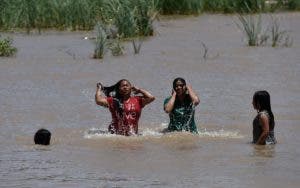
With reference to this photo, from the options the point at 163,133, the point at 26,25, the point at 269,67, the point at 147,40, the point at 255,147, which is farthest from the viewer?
the point at 26,25

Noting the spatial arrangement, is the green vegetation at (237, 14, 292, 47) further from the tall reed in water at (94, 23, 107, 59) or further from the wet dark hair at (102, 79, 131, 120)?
the wet dark hair at (102, 79, 131, 120)

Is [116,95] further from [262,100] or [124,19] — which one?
[124,19]

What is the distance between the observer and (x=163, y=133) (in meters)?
12.0

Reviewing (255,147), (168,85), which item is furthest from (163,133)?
(168,85)

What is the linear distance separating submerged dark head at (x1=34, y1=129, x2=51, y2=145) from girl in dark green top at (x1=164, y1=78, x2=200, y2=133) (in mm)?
1456

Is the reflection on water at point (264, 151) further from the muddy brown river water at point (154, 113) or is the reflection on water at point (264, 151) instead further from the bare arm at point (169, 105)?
the bare arm at point (169, 105)

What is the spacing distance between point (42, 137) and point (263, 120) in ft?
7.41

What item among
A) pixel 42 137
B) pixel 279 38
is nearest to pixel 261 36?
pixel 279 38

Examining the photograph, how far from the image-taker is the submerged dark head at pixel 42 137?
436 inches

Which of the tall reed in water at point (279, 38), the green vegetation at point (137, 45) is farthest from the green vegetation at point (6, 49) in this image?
the tall reed in water at point (279, 38)

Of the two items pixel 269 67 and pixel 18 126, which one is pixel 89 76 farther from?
pixel 18 126

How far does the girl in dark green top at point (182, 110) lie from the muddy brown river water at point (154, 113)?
0.62 ft

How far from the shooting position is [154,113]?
1372 cm

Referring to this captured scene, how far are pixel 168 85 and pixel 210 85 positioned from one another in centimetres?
61
